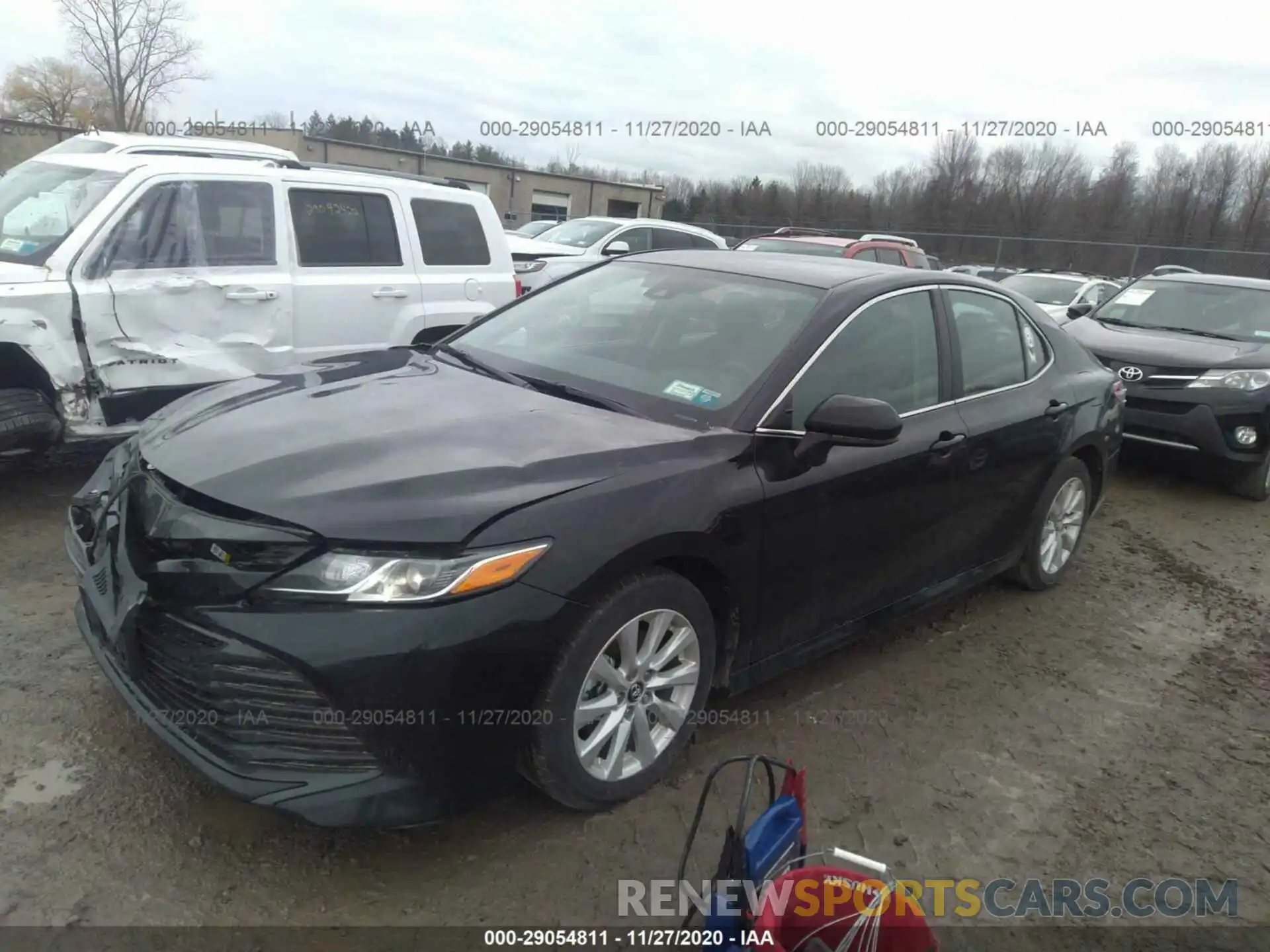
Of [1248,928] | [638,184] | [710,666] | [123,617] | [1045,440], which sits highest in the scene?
[638,184]

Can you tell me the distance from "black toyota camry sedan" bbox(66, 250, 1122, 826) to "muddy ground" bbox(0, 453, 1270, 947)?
10.6 inches

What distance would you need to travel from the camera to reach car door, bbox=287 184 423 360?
19.2 ft

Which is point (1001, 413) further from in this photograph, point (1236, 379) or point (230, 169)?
point (230, 169)

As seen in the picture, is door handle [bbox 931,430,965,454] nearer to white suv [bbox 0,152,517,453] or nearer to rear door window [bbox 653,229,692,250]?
white suv [bbox 0,152,517,453]

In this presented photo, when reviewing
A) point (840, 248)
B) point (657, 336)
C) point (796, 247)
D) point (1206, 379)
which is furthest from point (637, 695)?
point (796, 247)

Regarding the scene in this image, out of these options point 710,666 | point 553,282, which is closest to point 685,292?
point 553,282

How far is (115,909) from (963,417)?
342 cm

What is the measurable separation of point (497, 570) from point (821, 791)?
1.47 metres

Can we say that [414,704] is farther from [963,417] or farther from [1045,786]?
[963,417]

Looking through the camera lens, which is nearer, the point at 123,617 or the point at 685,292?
the point at 123,617

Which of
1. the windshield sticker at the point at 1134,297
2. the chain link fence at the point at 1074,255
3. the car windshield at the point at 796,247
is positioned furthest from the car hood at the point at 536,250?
the chain link fence at the point at 1074,255

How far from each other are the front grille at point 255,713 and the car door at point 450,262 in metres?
4.13

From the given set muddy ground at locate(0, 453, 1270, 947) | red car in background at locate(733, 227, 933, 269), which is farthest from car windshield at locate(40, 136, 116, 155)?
red car in background at locate(733, 227, 933, 269)

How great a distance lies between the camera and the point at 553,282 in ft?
14.5
